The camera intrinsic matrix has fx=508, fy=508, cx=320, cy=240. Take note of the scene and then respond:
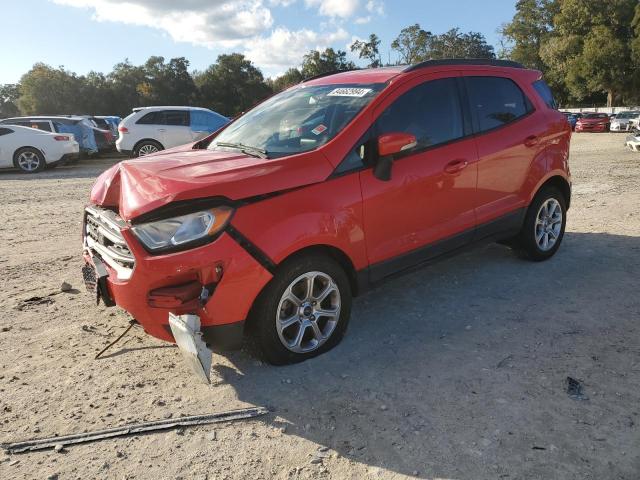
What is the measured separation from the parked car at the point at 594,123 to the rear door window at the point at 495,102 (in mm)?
36085

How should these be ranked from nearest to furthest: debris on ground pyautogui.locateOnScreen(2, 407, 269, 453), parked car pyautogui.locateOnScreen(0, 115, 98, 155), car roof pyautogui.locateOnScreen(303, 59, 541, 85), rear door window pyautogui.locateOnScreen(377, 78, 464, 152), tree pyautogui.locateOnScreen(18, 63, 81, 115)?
debris on ground pyautogui.locateOnScreen(2, 407, 269, 453) → rear door window pyautogui.locateOnScreen(377, 78, 464, 152) → car roof pyautogui.locateOnScreen(303, 59, 541, 85) → parked car pyautogui.locateOnScreen(0, 115, 98, 155) → tree pyautogui.locateOnScreen(18, 63, 81, 115)

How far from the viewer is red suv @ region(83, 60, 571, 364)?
2.93 metres

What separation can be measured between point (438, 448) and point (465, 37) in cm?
10691

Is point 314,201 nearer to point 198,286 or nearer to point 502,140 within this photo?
point 198,286

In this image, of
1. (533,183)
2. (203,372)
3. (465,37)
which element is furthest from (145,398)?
(465,37)

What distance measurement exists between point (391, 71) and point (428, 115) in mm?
460

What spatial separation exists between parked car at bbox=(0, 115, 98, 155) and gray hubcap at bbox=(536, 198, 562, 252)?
15.4m

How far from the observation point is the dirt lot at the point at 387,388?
8.19ft

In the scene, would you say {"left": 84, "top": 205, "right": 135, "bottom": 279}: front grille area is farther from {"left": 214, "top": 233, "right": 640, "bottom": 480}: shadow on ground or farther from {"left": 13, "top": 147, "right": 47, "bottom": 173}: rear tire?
{"left": 13, "top": 147, "right": 47, "bottom": 173}: rear tire

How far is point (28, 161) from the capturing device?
1434cm

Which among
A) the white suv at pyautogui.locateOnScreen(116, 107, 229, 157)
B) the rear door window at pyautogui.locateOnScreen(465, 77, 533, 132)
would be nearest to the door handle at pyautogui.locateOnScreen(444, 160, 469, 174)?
the rear door window at pyautogui.locateOnScreen(465, 77, 533, 132)

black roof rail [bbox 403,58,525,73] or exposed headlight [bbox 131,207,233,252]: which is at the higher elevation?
black roof rail [bbox 403,58,525,73]

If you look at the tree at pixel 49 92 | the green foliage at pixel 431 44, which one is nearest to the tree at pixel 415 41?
the green foliage at pixel 431 44

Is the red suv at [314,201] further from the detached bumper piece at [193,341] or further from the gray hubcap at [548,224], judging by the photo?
the gray hubcap at [548,224]
